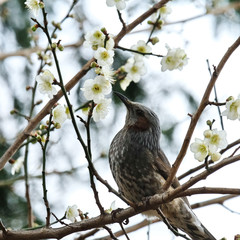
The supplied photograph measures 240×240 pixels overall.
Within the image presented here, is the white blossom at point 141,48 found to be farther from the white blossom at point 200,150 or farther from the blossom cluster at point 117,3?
the white blossom at point 200,150

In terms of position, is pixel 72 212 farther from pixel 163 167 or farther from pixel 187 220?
pixel 187 220

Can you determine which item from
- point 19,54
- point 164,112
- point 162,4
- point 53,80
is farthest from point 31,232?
point 19,54

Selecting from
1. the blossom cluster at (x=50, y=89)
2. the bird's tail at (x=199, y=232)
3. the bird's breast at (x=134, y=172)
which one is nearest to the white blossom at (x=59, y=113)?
the blossom cluster at (x=50, y=89)

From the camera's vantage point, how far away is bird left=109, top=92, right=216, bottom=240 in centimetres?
367

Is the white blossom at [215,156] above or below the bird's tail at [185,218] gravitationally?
below

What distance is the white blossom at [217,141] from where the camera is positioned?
7.96 ft

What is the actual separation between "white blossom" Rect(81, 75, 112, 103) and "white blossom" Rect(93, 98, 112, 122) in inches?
2.8

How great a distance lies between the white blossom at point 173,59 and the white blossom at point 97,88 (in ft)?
1.67

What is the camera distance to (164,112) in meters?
5.07

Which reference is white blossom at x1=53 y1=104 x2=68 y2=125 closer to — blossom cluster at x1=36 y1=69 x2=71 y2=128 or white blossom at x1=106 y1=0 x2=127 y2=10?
blossom cluster at x1=36 y1=69 x2=71 y2=128

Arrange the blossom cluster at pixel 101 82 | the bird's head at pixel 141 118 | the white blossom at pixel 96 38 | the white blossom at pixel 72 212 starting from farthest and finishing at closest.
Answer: the bird's head at pixel 141 118 < the white blossom at pixel 72 212 < the white blossom at pixel 96 38 < the blossom cluster at pixel 101 82

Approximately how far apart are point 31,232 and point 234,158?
122 cm

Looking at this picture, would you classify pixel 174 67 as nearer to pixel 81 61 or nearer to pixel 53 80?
pixel 53 80

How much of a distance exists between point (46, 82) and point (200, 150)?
0.88m
